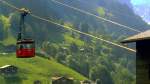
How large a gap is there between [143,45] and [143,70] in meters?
1.80

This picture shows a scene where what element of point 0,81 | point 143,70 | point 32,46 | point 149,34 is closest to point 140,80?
point 143,70

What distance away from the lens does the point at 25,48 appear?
131 feet

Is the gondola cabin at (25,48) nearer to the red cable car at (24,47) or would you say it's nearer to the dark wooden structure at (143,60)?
the red cable car at (24,47)

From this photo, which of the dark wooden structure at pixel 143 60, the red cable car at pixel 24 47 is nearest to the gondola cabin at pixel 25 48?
the red cable car at pixel 24 47

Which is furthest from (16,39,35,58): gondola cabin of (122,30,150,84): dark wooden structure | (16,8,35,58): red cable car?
(122,30,150,84): dark wooden structure

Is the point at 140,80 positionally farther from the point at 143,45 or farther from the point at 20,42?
the point at 20,42

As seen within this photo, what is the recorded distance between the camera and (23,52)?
4078 centimetres

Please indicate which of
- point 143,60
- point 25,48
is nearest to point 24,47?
point 25,48

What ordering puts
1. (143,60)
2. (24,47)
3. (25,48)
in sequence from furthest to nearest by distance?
(25,48)
(24,47)
(143,60)

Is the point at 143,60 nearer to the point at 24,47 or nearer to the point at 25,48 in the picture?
the point at 24,47

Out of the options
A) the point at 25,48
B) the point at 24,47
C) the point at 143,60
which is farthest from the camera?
the point at 25,48

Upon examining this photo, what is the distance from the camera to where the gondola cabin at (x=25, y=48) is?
39.8 metres

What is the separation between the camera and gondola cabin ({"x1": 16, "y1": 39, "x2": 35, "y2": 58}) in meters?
39.8

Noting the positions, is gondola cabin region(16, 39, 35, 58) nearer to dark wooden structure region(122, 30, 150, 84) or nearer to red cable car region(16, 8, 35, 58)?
red cable car region(16, 8, 35, 58)
